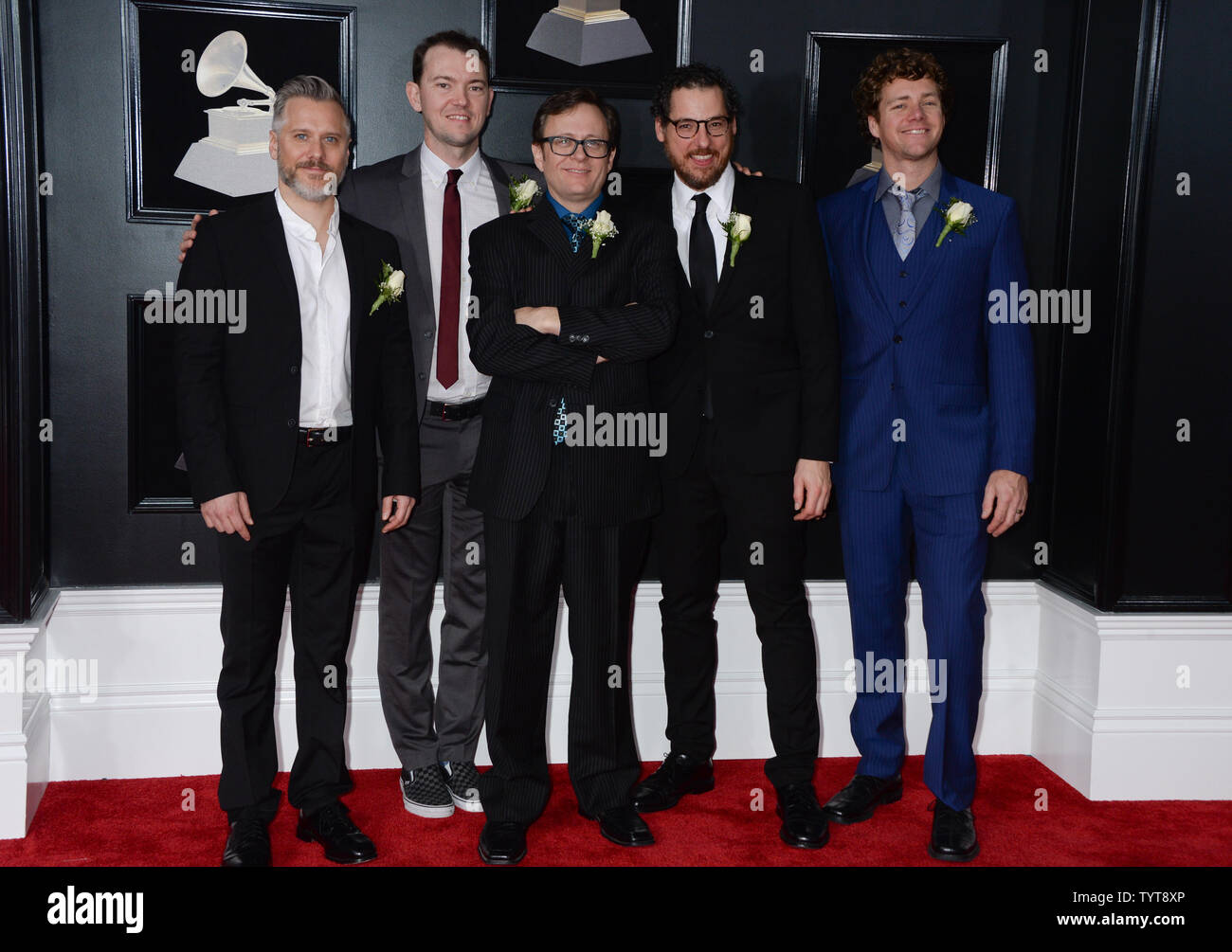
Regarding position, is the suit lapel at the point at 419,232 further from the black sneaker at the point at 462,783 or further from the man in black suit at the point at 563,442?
the black sneaker at the point at 462,783

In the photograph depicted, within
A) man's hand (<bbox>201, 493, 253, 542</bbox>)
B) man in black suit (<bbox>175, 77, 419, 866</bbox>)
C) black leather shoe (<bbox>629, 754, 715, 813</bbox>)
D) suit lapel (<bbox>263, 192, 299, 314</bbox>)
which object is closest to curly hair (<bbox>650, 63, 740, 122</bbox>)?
→ man in black suit (<bbox>175, 77, 419, 866</bbox>)

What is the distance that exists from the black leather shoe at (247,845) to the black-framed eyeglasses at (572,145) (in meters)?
2.09

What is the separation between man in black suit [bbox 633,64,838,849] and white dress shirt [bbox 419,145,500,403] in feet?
1.81

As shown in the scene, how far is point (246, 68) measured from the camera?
3855 millimetres

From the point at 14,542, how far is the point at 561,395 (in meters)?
1.76

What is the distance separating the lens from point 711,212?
11.5 feet

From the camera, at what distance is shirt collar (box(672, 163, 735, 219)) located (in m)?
3.49

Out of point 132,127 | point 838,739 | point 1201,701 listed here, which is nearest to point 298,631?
point 132,127

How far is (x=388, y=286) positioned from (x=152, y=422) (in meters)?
1.19

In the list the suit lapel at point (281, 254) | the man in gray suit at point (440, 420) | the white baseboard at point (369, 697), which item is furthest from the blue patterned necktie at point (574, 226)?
the white baseboard at point (369, 697)

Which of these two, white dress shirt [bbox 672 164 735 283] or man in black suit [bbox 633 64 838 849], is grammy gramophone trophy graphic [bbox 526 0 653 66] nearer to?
man in black suit [bbox 633 64 838 849]

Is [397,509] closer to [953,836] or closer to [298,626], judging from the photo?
[298,626]

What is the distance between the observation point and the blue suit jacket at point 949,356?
3.43 meters

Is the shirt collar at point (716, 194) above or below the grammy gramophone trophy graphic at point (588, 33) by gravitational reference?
below
